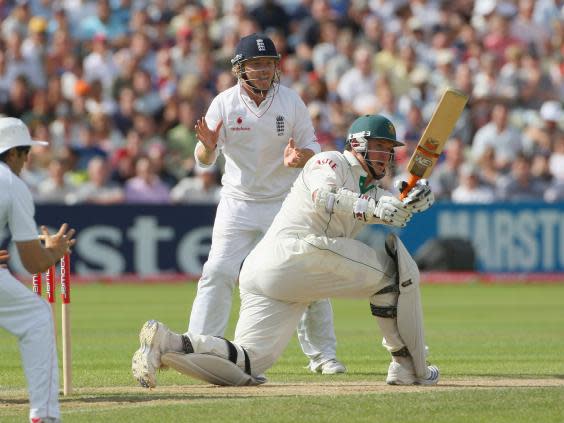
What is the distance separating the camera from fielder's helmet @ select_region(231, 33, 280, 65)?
374 inches

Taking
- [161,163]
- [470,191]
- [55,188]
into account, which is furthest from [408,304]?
[470,191]

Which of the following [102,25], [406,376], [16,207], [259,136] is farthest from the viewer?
[102,25]

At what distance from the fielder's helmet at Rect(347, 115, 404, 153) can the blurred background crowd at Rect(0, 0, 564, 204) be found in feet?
34.0

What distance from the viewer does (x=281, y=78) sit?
21.0 m

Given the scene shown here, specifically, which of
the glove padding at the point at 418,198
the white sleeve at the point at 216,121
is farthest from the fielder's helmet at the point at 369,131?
the white sleeve at the point at 216,121

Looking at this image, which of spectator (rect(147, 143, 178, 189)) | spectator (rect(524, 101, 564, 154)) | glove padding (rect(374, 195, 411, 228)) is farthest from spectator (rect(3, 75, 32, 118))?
glove padding (rect(374, 195, 411, 228))

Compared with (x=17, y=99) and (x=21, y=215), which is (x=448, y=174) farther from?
(x=21, y=215)

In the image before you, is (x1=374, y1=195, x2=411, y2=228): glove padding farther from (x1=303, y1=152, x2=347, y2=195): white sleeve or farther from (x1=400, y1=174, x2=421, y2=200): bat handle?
(x1=303, y1=152, x2=347, y2=195): white sleeve

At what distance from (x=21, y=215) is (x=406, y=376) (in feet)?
10.5

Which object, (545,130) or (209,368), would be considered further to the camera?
(545,130)

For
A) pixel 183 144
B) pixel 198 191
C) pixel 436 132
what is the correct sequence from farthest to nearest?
pixel 183 144 → pixel 198 191 → pixel 436 132

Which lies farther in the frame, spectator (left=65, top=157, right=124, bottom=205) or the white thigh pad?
spectator (left=65, top=157, right=124, bottom=205)

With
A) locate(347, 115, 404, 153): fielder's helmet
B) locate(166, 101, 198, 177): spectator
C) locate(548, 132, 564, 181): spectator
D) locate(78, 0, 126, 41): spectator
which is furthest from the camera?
locate(78, 0, 126, 41): spectator

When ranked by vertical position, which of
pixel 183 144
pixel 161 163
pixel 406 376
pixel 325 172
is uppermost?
pixel 325 172
